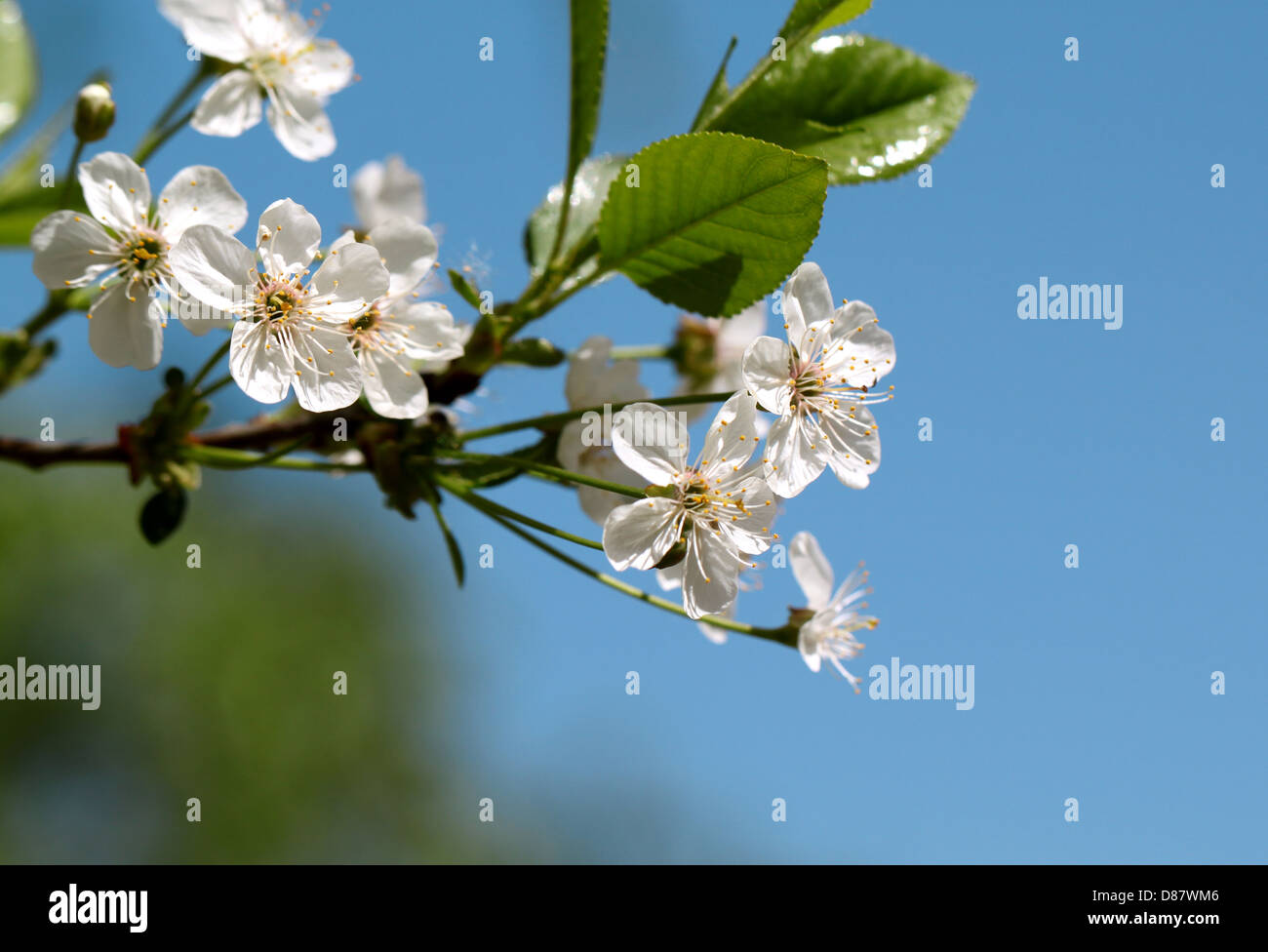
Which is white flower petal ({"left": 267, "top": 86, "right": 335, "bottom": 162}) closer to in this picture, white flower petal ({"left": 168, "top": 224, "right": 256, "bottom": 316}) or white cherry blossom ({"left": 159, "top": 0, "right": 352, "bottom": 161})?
white cherry blossom ({"left": 159, "top": 0, "right": 352, "bottom": 161})

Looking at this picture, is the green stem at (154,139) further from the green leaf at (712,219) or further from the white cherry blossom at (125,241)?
the green leaf at (712,219)

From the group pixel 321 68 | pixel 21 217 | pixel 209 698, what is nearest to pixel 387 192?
pixel 321 68

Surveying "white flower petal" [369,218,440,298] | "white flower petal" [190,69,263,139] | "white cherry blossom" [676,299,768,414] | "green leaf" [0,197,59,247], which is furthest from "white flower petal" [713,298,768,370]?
"green leaf" [0,197,59,247]

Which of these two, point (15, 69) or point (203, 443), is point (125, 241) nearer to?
point (203, 443)

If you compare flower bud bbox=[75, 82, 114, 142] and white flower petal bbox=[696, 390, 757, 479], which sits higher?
flower bud bbox=[75, 82, 114, 142]

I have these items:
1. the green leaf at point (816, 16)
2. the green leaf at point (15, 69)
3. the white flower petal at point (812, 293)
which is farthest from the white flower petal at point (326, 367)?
the green leaf at point (15, 69)
